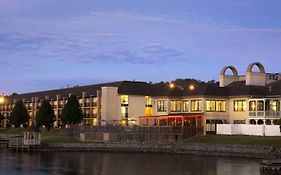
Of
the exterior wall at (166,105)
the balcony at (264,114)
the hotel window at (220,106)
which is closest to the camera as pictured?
the balcony at (264,114)

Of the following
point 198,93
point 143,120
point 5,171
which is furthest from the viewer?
point 143,120

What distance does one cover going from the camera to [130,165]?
223 feet

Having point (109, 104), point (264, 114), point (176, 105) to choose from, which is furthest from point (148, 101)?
point (264, 114)

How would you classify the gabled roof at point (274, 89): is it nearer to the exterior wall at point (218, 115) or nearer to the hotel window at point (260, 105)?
the hotel window at point (260, 105)

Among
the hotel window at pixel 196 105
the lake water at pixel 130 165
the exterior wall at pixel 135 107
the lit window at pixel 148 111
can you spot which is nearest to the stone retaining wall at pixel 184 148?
the lake water at pixel 130 165

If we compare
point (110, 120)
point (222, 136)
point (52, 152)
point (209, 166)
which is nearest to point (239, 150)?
point (222, 136)

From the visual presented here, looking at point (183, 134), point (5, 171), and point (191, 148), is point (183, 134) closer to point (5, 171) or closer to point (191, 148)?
point (191, 148)

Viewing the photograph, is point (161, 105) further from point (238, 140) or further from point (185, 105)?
point (238, 140)

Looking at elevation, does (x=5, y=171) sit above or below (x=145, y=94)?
below

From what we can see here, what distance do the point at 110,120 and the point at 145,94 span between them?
36.3 ft

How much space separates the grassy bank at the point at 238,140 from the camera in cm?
7875

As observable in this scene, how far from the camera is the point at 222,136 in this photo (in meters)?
89.2

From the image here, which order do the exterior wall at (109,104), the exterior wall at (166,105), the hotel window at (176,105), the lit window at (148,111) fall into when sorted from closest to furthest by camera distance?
the hotel window at (176,105), the exterior wall at (166,105), the exterior wall at (109,104), the lit window at (148,111)

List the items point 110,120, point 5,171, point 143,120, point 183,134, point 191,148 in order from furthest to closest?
point 110,120 → point 143,120 → point 183,134 → point 191,148 → point 5,171
